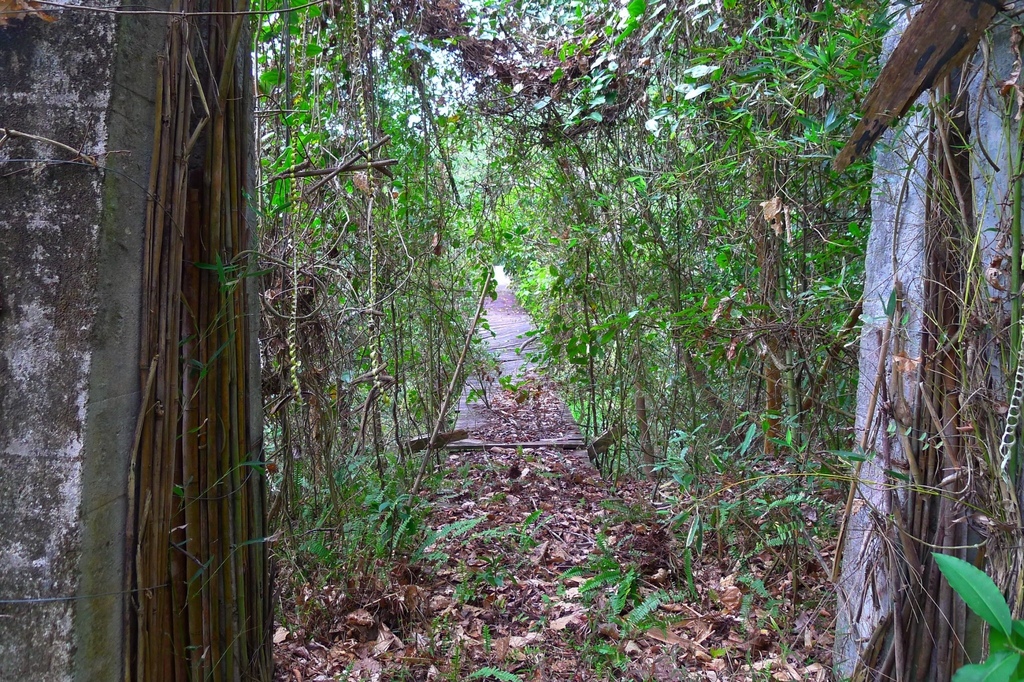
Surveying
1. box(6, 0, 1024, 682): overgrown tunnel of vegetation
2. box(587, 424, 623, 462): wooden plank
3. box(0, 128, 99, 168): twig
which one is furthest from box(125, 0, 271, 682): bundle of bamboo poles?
box(587, 424, 623, 462): wooden plank

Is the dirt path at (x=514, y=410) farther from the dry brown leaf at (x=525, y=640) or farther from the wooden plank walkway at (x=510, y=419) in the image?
the dry brown leaf at (x=525, y=640)

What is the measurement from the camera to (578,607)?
10.7 ft

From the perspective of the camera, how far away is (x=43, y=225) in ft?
4.51

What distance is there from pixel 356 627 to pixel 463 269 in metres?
3.45

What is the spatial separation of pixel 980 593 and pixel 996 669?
0.58 ft

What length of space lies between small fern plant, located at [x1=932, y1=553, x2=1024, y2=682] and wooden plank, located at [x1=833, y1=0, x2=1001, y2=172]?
1224mm

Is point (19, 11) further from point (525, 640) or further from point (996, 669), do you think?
point (525, 640)

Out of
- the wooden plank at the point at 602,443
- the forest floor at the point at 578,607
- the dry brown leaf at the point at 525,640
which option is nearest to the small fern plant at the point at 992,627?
the forest floor at the point at 578,607

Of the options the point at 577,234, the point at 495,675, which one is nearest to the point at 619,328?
the point at 577,234

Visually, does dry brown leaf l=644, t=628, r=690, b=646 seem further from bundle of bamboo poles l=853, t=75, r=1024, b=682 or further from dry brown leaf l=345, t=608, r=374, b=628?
dry brown leaf l=345, t=608, r=374, b=628

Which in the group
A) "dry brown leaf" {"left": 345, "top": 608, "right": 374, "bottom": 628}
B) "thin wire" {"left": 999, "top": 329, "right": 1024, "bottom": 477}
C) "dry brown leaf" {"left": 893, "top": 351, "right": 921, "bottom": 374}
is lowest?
"dry brown leaf" {"left": 345, "top": 608, "right": 374, "bottom": 628}

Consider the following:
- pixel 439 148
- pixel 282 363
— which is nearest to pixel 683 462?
pixel 282 363

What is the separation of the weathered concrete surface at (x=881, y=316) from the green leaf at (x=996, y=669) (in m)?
0.73

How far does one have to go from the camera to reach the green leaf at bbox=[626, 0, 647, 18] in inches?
152
